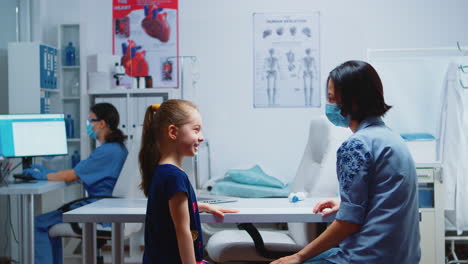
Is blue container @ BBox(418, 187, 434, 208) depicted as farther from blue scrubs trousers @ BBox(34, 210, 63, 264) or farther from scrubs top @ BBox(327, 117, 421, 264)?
blue scrubs trousers @ BBox(34, 210, 63, 264)

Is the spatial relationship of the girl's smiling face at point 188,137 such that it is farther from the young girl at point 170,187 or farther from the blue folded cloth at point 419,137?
the blue folded cloth at point 419,137

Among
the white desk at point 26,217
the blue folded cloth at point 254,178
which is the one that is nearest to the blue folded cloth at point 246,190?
the blue folded cloth at point 254,178

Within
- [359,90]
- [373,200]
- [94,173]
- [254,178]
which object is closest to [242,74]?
[254,178]

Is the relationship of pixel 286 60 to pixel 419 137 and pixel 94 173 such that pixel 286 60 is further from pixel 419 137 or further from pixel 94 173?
pixel 94 173

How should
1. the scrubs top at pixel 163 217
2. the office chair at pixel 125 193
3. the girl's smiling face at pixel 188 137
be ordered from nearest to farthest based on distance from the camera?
the scrubs top at pixel 163 217 < the girl's smiling face at pixel 188 137 < the office chair at pixel 125 193

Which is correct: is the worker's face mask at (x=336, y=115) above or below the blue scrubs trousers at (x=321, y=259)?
above

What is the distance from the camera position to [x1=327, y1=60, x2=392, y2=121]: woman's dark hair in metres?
1.54

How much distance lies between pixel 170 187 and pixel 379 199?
0.60 metres

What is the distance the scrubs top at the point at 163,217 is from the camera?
5.10 ft

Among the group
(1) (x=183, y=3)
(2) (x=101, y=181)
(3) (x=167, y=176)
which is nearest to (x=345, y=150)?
(3) (x=167, y=176)

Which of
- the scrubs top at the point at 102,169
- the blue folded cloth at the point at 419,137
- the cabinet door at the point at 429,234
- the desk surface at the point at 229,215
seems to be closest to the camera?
the desk surface at the point at 229,215

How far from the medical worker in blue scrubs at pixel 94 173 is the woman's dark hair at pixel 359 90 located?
6.67ft

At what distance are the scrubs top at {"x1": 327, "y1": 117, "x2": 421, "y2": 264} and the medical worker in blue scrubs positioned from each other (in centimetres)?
207

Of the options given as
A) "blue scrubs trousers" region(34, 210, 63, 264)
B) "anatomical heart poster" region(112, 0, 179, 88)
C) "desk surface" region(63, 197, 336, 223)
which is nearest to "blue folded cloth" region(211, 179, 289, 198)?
"anatomical heart poster" region(112, 0, 179, 88)
